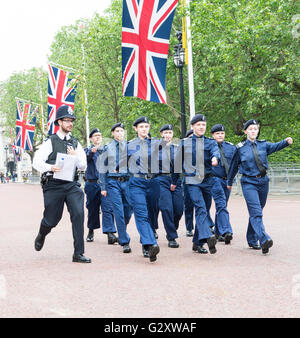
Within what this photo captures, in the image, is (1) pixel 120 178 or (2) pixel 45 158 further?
(1) pixel 120 178

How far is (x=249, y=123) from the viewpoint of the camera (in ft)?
26.4

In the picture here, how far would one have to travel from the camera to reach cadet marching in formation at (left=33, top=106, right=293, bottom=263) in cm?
747

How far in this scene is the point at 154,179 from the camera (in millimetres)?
7973

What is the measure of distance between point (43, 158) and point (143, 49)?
302 inches

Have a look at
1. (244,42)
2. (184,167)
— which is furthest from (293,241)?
(244,42)

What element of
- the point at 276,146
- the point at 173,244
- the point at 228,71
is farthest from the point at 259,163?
the point at 228,71

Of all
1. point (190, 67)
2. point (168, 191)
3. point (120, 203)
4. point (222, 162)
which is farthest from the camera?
point (190, 67)

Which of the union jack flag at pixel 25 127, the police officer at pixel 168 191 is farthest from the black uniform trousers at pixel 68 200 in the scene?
the union jack flag at pixel 25 127

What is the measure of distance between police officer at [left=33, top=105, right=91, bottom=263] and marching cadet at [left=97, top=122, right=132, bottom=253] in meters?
1.10

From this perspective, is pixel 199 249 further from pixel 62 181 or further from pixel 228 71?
pixel 228 71

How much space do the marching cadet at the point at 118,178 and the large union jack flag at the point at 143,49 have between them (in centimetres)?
516

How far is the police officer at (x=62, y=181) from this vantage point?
24.2ft

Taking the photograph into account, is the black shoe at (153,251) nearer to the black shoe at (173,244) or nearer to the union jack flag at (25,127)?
the black shoe at (173,244)

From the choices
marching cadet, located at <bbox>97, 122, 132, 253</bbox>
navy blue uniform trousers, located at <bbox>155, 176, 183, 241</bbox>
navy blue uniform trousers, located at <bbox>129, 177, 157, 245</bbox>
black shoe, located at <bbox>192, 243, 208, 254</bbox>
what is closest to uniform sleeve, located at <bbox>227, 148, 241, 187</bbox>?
navy blue uniform trousers, located at <bbox>155, 176, 183, 241</bbox>
